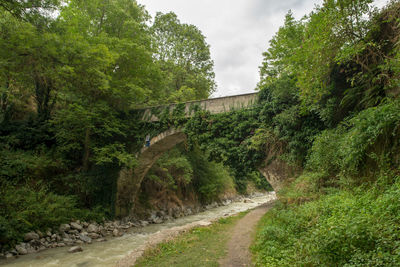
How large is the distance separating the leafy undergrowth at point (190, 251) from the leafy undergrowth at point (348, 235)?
91cm

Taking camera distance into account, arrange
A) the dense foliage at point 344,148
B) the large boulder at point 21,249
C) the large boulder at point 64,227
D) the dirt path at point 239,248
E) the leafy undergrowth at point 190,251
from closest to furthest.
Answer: the dense foliage at point 344,148
the dirt path at point 239,248
the leafy undergrowth at point 190,251
the large boulder at point 21,249
the large boulder at point 64,227

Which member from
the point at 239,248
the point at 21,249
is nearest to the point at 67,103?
the point at 21,249

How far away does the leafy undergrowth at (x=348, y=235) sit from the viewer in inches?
84.5

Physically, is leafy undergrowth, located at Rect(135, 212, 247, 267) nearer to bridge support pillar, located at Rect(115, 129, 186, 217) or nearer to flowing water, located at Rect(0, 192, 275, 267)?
flowing water, located at Rect(0, 192, 275, 267)

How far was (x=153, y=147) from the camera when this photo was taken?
10539 mm

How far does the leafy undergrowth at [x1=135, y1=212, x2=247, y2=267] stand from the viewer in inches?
151

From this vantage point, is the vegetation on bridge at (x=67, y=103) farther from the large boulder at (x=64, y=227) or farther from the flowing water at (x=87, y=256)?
the flowing water at (x=87, y=256)

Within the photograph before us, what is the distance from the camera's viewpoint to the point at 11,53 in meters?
5.68

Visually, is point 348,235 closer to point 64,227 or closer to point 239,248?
point 239,248

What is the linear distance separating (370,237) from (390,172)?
1.65 m

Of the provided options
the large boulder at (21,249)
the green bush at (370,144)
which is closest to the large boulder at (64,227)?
the large boulder at (21,249)

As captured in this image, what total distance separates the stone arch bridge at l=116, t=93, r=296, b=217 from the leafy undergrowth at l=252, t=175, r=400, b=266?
527 centimetres

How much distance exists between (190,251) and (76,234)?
5.00 meters

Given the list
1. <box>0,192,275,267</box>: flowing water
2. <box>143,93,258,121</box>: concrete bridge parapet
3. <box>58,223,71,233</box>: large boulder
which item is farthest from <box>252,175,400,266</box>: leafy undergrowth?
<box>58,223,71,233</box>: large boulder
